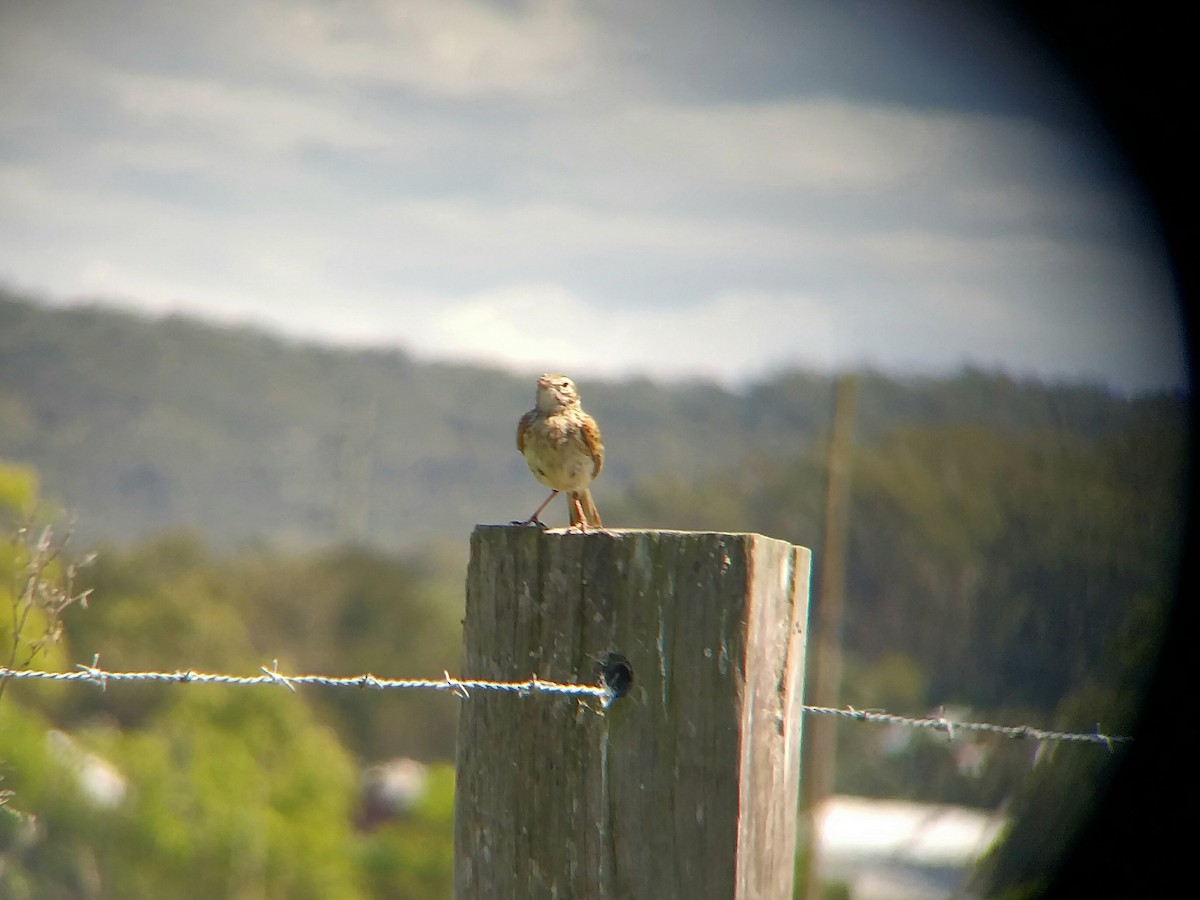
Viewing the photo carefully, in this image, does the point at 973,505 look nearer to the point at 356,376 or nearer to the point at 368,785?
the point at 368,785

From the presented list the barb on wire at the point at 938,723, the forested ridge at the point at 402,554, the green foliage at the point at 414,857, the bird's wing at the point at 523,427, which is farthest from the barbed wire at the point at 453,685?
the green foliage at the point at 414,857

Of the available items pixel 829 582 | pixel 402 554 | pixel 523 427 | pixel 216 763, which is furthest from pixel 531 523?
pixel 402 554

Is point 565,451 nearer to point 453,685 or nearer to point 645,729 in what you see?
point 453,685

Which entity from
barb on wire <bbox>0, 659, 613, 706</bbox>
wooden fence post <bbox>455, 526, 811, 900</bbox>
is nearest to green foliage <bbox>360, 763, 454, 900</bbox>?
barb on wire <bbox>0, 659, 613, 706</bbox>

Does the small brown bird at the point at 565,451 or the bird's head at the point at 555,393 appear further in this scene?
the bird's head at the point at 555,393

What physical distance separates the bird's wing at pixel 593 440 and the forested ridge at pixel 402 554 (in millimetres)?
1919

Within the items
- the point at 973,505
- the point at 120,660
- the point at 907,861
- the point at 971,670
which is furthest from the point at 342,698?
the point at 907,861

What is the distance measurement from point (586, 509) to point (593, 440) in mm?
478

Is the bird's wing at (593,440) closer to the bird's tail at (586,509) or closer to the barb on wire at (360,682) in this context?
the bird's tail at (586,509)

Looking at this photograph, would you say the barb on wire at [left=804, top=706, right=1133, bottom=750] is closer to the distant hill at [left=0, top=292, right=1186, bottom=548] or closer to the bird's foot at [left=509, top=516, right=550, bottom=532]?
the bird's foot at [left=509, top=516, right=550, bottom=532]

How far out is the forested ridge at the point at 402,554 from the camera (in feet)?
39.0

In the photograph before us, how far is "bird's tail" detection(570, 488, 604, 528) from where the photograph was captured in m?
5.54

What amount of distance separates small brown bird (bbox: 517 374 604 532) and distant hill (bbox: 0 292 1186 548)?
42389mm

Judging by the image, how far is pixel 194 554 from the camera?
5872 centimetres
